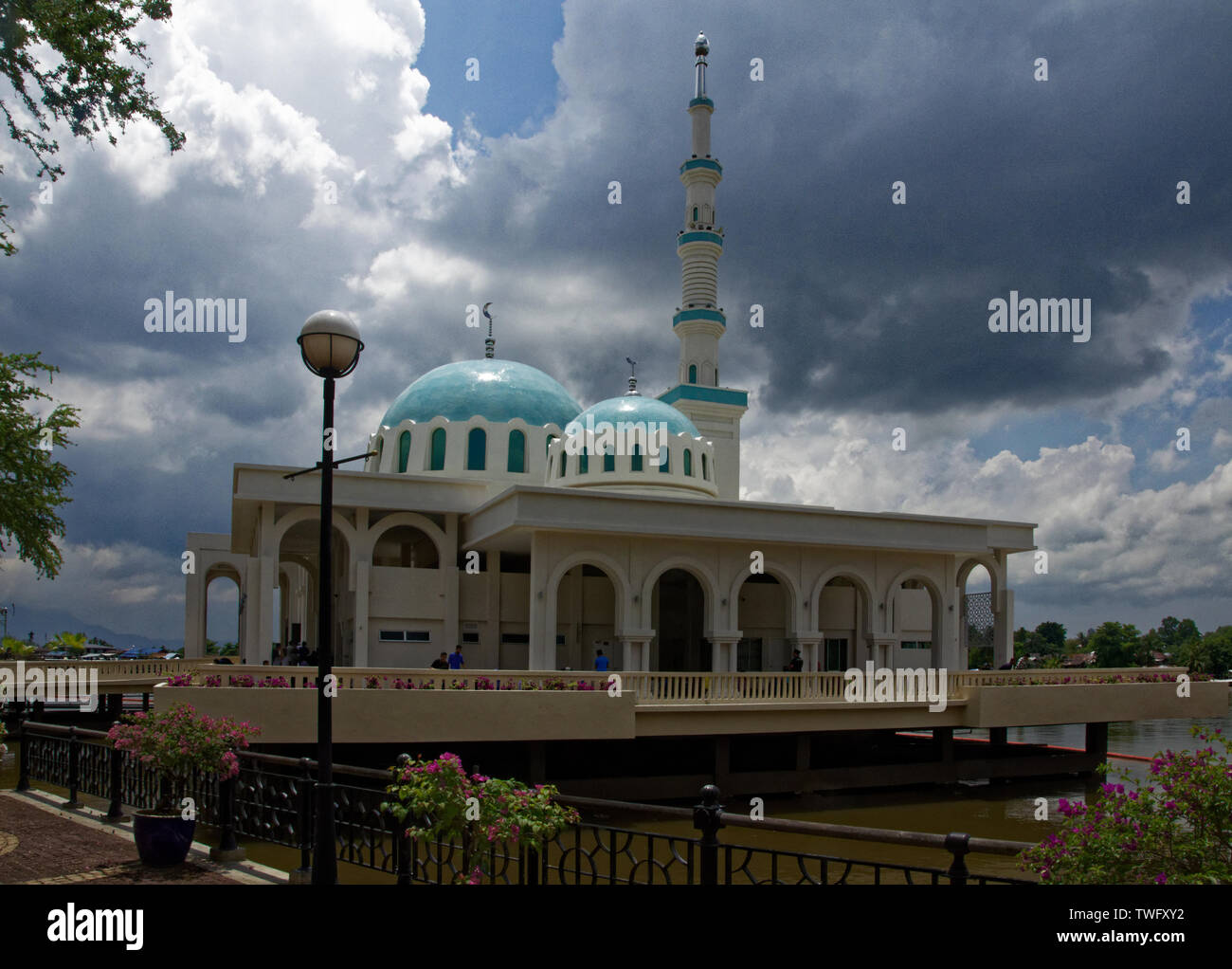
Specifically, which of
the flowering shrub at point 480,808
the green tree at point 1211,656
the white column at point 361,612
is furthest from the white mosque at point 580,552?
the green tree at point 1211,656

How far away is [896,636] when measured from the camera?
27484 millimetres

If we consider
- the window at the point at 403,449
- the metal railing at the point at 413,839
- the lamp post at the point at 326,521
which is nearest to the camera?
the metal railing at the point at 413,839

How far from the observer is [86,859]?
10109mm

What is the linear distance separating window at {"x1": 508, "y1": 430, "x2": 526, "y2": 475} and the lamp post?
74.4 feet

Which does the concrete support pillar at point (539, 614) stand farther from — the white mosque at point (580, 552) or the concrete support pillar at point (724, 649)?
the concrete support pillar at point (724, 649)

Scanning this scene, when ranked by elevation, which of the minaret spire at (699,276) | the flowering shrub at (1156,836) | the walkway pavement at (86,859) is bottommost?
the walkway pavement at (86,859)

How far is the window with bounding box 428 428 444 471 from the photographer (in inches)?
1228

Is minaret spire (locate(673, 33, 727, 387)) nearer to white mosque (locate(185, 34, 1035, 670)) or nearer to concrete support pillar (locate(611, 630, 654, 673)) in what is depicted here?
white mosque (locate(185, 34, 1035, 670))

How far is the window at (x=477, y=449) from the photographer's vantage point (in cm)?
3109

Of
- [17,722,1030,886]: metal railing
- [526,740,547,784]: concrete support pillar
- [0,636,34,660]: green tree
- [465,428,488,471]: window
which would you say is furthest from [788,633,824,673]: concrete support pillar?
[0,636,34,660]: green tree

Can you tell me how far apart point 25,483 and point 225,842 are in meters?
9.99
